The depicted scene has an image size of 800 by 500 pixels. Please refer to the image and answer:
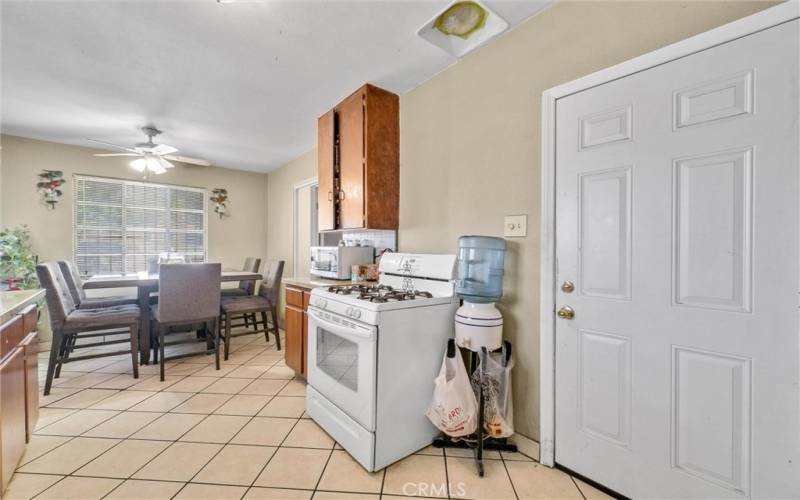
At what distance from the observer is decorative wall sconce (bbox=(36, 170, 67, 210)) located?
367 centimetres

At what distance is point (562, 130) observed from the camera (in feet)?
5.22

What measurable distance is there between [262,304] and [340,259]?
54.3 inches

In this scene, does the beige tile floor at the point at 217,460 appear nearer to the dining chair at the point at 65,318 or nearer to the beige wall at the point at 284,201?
the dining chair at the point at 65,318

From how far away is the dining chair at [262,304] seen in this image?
3.22 meters

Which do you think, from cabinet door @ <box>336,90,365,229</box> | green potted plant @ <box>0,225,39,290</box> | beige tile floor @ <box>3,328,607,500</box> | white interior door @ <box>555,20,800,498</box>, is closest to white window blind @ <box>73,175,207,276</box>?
green potted plant @ <box>0,225,39,290</box>

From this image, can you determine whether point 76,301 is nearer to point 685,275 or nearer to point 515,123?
point 515,123

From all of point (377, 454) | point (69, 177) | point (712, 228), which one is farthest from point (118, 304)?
point (712, 228)

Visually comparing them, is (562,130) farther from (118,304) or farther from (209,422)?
(118,304)

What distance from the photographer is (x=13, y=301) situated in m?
1.62

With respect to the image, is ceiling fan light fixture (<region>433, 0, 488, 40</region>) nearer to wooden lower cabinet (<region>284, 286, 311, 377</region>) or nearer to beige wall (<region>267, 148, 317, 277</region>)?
wooden lower cabinet (<region>284, 286, 311, 377</region>)

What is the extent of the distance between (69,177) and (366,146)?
398 centimetres

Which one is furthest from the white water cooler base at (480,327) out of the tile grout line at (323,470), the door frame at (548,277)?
the tile grout line at (323,470)

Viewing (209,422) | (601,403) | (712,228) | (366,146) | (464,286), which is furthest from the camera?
(366,146)

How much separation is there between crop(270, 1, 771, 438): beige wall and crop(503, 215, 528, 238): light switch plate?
0.03 m
